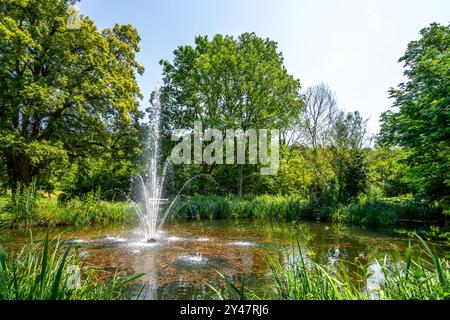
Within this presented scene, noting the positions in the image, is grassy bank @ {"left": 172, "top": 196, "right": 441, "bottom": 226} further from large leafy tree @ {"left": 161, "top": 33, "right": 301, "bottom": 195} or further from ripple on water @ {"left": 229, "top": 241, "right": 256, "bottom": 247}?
ripple on water @ {"left": 229, "top": 241, "right": 256, "bottom": 247}

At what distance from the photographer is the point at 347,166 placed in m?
13.2

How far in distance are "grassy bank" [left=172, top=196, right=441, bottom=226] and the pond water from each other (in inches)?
66.6

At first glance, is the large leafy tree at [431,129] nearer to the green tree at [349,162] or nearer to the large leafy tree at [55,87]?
the green tree at [349,162]

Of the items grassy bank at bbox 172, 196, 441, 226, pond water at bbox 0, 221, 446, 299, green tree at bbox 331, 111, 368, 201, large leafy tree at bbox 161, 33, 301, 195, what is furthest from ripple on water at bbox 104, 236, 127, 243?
large leafy tree at bbox 161, 33, 301, 195

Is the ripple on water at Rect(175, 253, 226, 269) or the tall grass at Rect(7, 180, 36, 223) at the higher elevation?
the tall grass at Rect(7, 180, 36, 223)

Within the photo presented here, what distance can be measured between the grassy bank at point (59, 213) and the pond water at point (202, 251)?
2.94ft

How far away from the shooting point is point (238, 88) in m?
18.8

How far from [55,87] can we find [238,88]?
11190mm

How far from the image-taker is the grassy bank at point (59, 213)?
8.97 meters

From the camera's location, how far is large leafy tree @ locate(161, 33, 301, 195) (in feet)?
60.9

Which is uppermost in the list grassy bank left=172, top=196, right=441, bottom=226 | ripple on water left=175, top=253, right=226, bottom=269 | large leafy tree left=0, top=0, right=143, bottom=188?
large leafy tree left=0, top=0, right=143, bottom=188

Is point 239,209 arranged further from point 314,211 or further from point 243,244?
point 243,244
